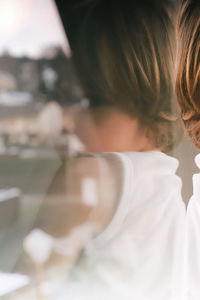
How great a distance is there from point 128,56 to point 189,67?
31cm

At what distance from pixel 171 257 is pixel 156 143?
509 mm

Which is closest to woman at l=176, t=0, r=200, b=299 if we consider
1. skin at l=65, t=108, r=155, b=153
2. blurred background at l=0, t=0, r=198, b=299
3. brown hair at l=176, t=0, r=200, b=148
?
brown hair at l=176, t=0, r=200, b=148

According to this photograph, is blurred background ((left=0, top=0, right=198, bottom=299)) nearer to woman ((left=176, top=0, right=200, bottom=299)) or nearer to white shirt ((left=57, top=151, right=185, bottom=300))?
white shirt ((left=57, top=151, right=185, bottom=300))

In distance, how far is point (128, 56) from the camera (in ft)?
5.55

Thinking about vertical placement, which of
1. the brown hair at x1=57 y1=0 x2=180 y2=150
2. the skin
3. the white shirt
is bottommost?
the white shirt

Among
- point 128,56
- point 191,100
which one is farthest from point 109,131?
point 191,100

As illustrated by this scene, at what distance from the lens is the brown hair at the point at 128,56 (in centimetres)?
160

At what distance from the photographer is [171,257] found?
5.79 ft

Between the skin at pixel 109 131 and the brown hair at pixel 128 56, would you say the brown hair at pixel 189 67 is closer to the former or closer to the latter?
the brown hair at pixel 128 56

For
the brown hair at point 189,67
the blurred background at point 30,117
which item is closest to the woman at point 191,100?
the brown hair at point 189,67

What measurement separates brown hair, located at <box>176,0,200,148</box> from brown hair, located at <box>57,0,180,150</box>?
0.18 ft

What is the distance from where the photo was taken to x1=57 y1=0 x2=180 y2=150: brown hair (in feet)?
5.26

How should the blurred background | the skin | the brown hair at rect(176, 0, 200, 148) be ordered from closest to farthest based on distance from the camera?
the blurred background → the skin → the brown hair at rect(176, 0, 200, 148)

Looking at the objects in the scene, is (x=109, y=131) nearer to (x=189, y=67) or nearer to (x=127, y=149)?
(x=127, y=149)
